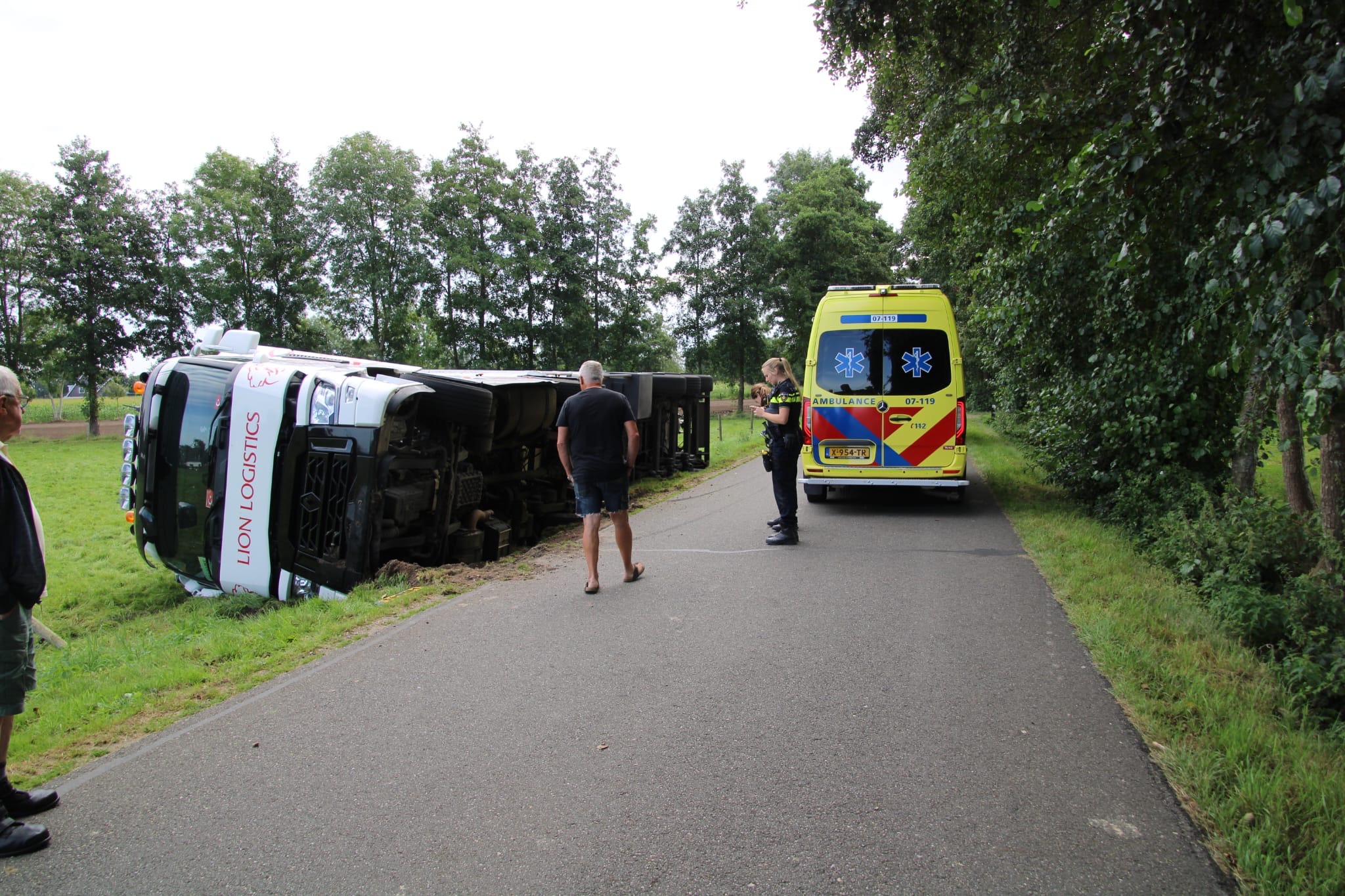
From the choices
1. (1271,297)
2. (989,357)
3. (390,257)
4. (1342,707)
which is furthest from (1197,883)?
(390,257)

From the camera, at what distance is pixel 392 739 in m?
3.84

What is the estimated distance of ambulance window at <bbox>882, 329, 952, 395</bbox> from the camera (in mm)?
9875

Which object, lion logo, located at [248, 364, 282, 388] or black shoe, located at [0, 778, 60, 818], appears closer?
black shoe, located at [0, 778, 60, 818]

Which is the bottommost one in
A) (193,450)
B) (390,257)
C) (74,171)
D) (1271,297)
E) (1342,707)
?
(1342,707)

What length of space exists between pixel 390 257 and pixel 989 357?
35561mm

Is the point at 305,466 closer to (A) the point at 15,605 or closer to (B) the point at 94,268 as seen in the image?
(A) the point at 15,605

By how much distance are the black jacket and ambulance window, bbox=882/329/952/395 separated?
28.3ft

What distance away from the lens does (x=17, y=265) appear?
128ft

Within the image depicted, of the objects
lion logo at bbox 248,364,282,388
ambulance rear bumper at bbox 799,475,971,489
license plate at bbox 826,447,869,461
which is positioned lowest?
ambulance rear bumper at bbox 799,475,971,489

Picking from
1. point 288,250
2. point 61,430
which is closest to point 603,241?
point 288,250

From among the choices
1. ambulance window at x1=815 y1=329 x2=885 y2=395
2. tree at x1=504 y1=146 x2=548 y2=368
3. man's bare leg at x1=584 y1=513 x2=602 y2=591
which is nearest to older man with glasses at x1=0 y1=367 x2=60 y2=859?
man's bare leg at x1=584 y1=513 x2=602 y2=591

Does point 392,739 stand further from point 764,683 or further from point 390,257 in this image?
point 390,257

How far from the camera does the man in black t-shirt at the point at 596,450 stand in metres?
6.61

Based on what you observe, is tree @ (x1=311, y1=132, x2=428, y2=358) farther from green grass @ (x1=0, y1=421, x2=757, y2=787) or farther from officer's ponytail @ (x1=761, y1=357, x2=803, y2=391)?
officer's ponytail @ (x1=761, y1=357, x2=803, y2=391)
